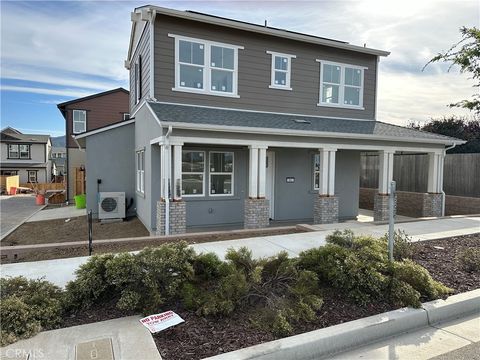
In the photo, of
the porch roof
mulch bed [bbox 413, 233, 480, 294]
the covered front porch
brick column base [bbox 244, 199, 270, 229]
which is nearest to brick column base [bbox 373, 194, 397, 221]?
the covered front porch

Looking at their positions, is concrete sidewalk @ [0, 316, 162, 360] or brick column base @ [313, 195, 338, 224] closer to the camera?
concrete sidewalk @ [0, 316, 162, 360]

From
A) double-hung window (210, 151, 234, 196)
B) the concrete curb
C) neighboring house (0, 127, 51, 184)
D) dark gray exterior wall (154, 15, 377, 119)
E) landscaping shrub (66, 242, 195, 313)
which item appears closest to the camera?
the concrete curb

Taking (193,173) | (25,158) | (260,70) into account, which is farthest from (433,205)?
(25,158)

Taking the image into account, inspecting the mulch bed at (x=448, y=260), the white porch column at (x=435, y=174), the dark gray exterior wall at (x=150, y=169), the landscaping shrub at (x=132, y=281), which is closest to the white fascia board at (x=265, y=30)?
the dark gray exterior wall at (x=150, y=169)

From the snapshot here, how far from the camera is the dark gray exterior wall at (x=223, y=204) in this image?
35.2 ft

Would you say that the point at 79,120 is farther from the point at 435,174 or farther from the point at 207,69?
the point at 435,174

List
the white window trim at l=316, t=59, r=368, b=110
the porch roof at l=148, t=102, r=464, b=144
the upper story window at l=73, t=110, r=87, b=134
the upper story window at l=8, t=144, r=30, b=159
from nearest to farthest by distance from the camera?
1. the porch roof at l=148, t=102, r=464, b=144
2. the white window trim at l=316, t=59, r=368, b=110
3. the upper story window at l=73, t=110, r=87, b=134
4. the upper story window at l=8, t=144, r=30, b=159

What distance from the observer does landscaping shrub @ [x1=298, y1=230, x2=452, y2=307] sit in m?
4.25

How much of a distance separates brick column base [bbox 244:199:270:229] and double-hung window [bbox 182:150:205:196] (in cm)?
195

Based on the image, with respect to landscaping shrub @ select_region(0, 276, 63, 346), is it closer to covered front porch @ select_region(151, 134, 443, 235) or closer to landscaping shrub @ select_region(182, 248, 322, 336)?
landscaping shrub @ select_region(182, 248, 322, 336)

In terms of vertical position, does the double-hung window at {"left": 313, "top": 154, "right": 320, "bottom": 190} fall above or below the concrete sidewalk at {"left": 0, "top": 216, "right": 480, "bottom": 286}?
above

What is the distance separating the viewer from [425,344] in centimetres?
356

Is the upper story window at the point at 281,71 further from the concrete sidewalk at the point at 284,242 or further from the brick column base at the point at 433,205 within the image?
the brick column base at the point at 433,205

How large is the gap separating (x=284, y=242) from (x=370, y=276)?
323cm
